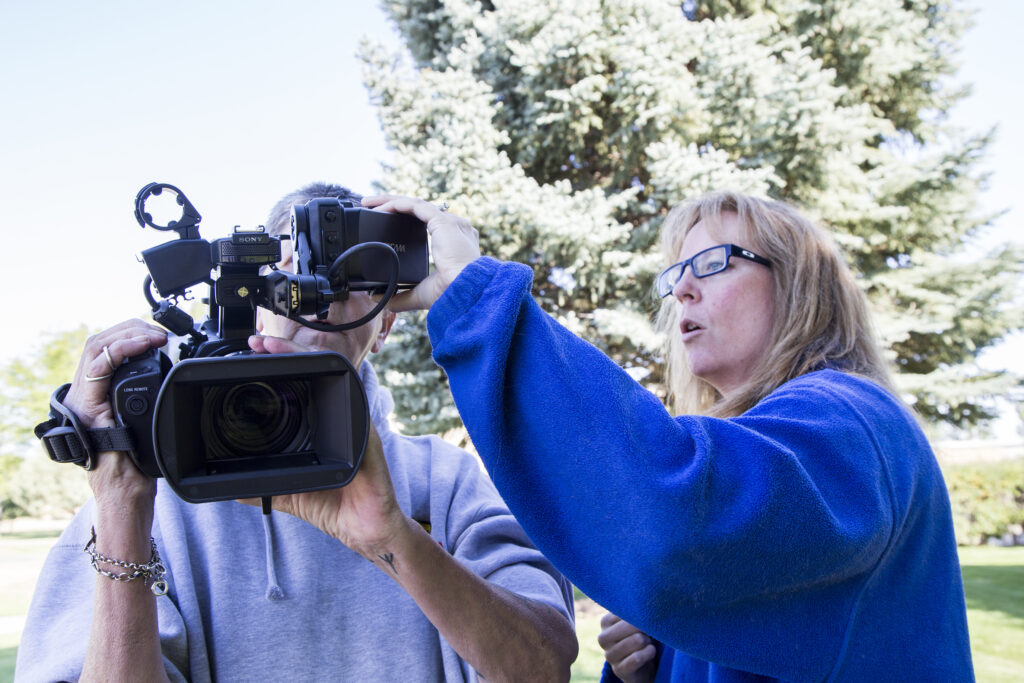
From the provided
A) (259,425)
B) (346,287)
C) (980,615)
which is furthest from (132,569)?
(980,615)

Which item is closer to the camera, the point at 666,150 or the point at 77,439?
the point at 77,439

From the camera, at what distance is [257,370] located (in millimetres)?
1059

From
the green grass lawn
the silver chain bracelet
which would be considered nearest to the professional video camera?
the silver chain bracelet

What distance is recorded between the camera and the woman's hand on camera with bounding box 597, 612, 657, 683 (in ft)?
4.84

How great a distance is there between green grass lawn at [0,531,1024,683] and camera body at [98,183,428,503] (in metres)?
5.30

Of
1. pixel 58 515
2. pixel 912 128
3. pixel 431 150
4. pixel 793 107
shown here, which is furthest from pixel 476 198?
pixel 58 515

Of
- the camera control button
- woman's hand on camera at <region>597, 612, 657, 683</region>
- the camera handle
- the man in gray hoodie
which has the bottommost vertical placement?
woman's hand on camera at <region>597, 612, 657, 683</region>

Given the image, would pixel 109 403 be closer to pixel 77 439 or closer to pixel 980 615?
pixel 77 439

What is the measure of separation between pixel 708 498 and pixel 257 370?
2.12 ft

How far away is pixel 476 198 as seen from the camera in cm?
757

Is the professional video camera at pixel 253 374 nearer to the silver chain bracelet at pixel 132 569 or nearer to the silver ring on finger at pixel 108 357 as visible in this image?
the silver ring on finger at pixel 108 357

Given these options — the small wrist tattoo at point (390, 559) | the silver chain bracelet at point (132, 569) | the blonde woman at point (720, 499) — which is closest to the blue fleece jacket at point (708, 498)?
the blonde woman at point (720, 499)

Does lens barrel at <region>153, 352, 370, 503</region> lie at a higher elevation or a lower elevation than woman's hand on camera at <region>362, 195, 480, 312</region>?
lower

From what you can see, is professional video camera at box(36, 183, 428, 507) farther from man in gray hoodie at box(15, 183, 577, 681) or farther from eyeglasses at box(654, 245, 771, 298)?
eyeglasses at box(654, 245, 771, 298)
